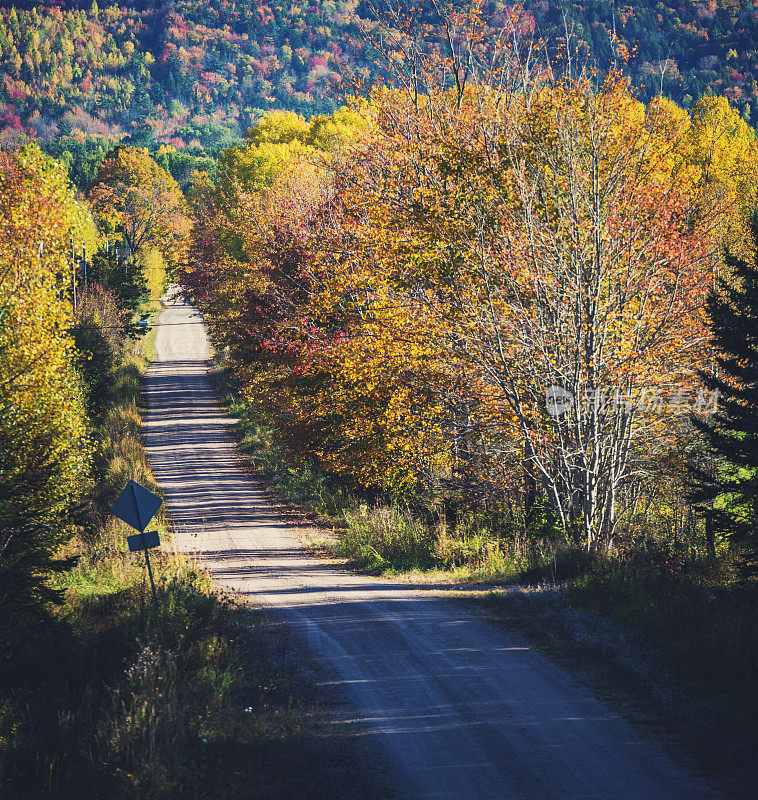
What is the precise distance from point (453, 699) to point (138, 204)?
10705 cm

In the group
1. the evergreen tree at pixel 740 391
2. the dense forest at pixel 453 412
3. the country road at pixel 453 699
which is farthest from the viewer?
the evergreen tree at pixel 740 391

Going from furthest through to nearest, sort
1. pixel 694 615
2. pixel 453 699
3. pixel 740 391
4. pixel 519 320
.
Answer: pixel 519 320 → pixel 740 391 → pixel 694 615 → pixel 453 699

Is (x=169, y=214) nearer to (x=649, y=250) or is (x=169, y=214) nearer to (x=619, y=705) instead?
(x=649, y=250)

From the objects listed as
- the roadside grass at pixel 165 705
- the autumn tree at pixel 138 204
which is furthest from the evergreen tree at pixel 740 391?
the autumn tree at pixel 138 204

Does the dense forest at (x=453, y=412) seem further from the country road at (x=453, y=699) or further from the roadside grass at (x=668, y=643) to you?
the country road at (x=453, y=699)

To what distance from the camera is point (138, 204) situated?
10619 cm

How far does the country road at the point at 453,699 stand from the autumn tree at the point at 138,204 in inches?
3353

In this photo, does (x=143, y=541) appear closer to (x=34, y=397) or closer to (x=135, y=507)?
(x=135, y=507)

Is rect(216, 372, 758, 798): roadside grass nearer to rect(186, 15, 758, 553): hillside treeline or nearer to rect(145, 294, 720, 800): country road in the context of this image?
rect(145, 294, 720, 800): country road

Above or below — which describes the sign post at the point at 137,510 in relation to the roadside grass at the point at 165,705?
above

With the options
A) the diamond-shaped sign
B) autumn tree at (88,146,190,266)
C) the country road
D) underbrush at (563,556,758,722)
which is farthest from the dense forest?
autumn tree at (88,146,190,266)

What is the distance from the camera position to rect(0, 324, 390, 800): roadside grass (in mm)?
7152

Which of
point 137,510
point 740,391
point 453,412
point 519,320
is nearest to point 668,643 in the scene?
point 740,391

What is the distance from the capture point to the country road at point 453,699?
6738mm
